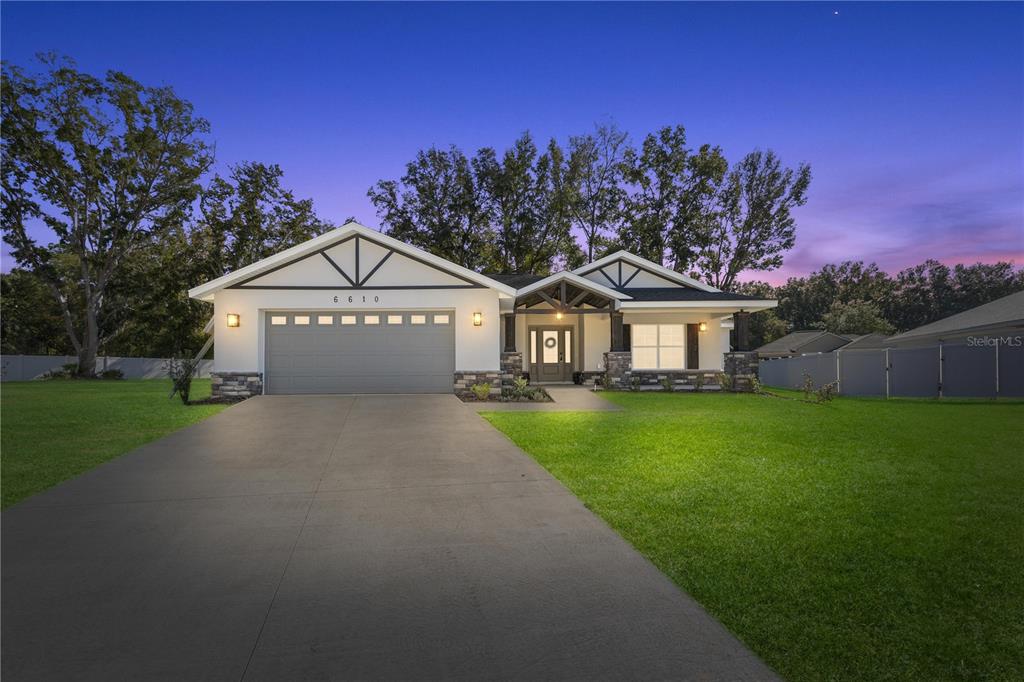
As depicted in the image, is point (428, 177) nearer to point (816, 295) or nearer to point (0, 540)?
point (0, 540)

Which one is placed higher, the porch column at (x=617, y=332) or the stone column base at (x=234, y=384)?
the porch column at (x=617, y=332)

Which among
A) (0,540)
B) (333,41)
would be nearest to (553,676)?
(0,540)

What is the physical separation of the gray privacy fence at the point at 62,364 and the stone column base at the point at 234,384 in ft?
60.4

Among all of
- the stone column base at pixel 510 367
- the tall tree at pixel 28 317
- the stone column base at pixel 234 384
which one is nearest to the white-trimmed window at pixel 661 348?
the stone column base at pixel 510 367

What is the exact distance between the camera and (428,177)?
34.2 m

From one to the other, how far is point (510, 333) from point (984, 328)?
15.4m

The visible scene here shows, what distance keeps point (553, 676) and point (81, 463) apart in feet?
24.1

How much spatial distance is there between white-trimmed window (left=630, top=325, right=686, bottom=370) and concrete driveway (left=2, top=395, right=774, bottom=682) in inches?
563

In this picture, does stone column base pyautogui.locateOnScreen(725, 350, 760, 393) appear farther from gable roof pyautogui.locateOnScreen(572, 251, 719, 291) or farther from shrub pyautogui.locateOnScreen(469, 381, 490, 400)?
shrub pyautogui.locateOnScreen(469, 381, 490, 400)

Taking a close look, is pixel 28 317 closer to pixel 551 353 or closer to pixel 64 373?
pixel 64 373

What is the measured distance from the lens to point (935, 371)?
57.2 feet

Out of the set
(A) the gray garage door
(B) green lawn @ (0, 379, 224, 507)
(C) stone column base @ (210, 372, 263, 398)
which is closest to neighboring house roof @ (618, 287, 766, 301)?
(A) the gray garage door

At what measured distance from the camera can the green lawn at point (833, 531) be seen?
2695 mm

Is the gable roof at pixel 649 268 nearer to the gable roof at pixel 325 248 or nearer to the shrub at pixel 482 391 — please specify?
the gable roof at pixel 325 248
